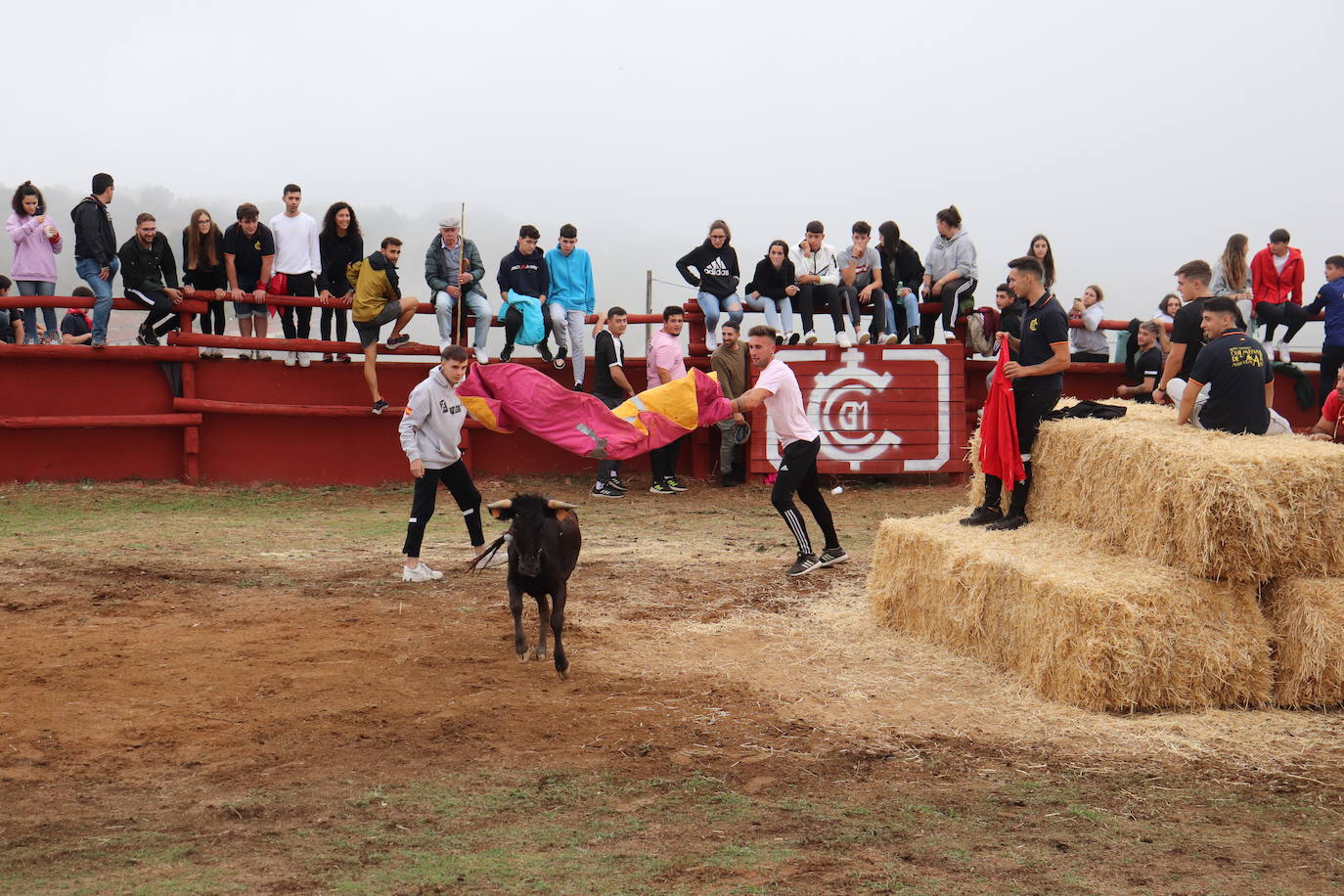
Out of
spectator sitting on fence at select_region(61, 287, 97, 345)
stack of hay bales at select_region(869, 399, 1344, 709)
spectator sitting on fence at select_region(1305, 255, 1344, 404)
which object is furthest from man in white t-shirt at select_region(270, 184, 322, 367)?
spectator sitting on fence at select_region(1305, 255, 1344, 404)

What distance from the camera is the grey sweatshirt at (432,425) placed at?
434 inches

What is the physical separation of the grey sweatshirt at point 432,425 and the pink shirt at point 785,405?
9.54 ft

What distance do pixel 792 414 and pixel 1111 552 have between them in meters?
3.89

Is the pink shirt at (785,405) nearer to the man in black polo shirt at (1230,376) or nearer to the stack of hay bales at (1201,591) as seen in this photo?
the stack of hay bales at (1201,591)

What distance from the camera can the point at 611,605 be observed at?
1037cm

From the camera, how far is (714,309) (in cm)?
1797

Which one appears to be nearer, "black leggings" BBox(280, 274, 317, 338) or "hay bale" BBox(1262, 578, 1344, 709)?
"hay bale" BBox(1262, 578, 1344, 709)

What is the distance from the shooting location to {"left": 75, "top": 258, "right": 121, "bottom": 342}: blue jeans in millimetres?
15688

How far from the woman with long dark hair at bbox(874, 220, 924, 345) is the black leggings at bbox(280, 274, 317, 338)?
823cm

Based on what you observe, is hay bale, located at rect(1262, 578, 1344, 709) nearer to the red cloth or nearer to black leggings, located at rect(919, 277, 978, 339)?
the red cloth

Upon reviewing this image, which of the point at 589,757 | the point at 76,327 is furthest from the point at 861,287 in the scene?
the point at 589,757

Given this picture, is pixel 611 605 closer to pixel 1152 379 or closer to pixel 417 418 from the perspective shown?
pixel 417 418

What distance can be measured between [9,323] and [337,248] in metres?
4.87

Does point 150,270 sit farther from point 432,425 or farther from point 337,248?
point 432,425
